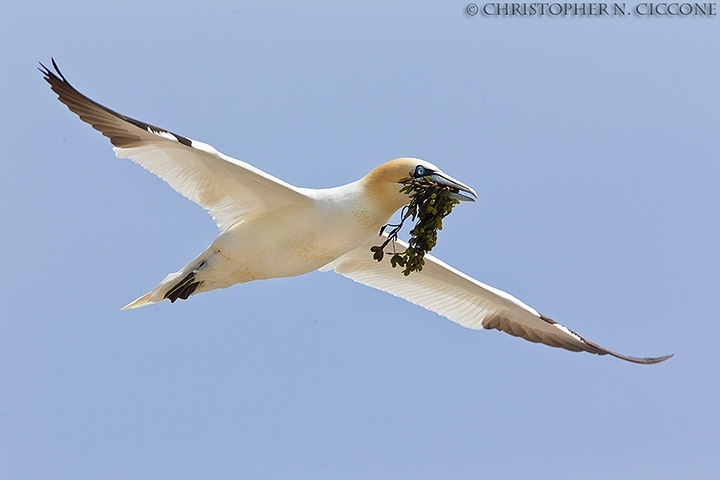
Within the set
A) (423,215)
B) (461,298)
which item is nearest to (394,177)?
(423,215)

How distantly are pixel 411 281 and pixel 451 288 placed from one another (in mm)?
483

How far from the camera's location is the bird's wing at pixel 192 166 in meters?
10.7

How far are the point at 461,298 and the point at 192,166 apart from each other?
396cm

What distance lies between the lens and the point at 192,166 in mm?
11398

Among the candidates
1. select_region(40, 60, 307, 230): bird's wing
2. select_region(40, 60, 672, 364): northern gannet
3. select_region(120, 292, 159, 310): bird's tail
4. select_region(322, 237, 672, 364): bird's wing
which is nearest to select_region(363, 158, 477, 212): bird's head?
select_region(40, 60, 672, 364): northern gannet

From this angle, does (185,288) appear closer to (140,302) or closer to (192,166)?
(140,302)

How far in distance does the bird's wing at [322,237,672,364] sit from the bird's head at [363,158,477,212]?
1860mm

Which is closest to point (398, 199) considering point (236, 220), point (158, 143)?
point (236, 220)

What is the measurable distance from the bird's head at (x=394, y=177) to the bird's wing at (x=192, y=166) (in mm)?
732

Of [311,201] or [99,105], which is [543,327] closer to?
[311,201]

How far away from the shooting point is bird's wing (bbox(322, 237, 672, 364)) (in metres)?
13.4

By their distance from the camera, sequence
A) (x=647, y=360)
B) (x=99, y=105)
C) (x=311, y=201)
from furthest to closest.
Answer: (x=647, y=360) < (x=311, y=201) < (x=99, y=105)

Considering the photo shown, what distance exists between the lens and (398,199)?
11.5m

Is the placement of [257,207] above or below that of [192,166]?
below
